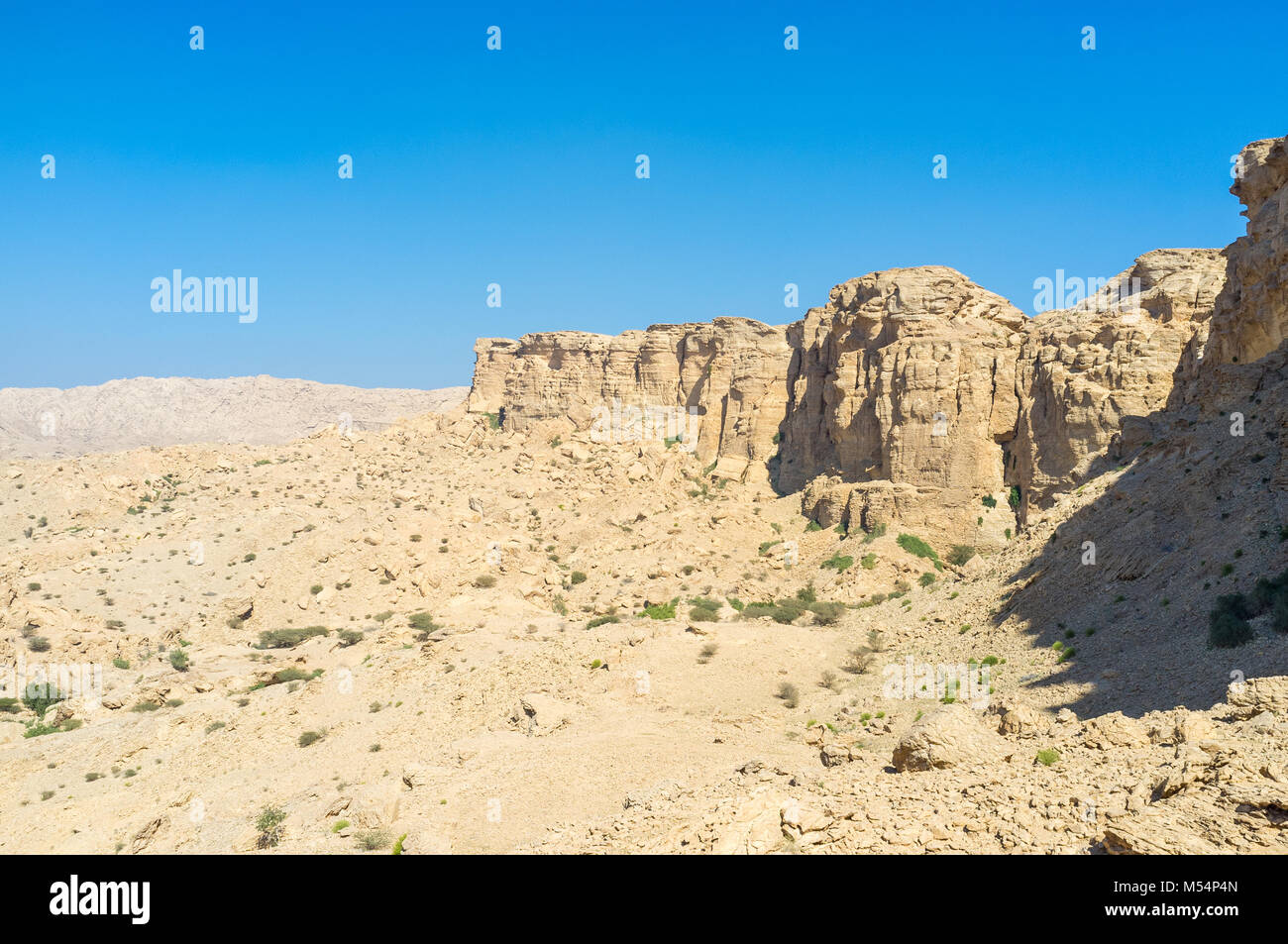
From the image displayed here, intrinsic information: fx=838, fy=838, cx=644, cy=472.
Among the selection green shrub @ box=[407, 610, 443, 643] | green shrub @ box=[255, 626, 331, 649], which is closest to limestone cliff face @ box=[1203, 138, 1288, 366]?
green shrub @ box=[407, 610, 443, 643]

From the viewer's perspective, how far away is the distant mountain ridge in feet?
433

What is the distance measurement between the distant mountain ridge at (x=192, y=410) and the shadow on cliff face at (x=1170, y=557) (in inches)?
4432

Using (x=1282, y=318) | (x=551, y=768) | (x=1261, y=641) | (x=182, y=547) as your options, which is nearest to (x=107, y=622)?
(x=182, y=547)

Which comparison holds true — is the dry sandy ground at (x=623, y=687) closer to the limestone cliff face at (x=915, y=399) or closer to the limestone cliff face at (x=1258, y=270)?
the limestone cliff face at (x=915, y=399)

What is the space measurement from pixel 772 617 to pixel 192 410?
467ft

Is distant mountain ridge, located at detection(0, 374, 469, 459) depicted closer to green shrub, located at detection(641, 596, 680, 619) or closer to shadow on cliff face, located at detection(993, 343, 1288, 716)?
green shrub, located at detection(641, 596, 680, 619)

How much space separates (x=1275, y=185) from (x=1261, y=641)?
17715 mm

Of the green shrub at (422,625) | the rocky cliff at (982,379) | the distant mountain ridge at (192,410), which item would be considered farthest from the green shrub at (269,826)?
the distant mountain ridge at (192,410)

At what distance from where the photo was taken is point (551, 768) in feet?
55.3

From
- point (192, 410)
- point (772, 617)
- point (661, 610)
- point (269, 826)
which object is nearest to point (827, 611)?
point (772, 617)

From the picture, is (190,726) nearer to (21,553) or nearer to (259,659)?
(259,659)

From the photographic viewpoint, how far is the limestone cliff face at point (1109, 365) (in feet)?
108

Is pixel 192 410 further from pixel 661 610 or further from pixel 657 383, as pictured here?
pixel 661 610

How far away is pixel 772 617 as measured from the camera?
30812 millimetres
